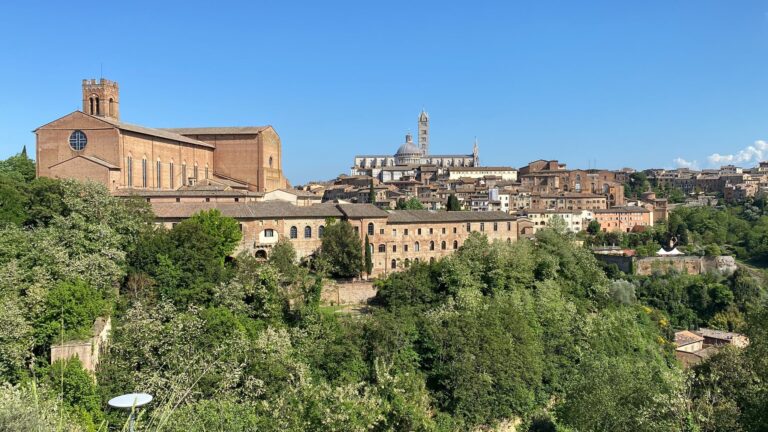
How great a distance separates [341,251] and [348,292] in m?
3.07

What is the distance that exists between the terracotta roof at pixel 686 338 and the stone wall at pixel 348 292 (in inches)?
839

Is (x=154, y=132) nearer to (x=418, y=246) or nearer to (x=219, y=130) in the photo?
(x=219, y=130)

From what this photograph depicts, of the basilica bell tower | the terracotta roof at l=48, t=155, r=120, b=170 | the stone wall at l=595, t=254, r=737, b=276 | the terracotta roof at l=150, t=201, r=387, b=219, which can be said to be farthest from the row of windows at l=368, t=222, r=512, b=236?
the basilica bell tower

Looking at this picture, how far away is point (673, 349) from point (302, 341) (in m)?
24.9

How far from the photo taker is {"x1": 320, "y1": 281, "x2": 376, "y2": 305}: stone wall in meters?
34.1

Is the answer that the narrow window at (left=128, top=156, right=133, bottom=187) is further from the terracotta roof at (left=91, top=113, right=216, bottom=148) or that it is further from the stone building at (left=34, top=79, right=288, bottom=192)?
the terracotta roof at (left=91, top=113, right=216, bottom=148)

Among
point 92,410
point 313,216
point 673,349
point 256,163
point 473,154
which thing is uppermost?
point 473,154

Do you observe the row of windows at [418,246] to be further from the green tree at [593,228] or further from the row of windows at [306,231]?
the green tree at [593,228]

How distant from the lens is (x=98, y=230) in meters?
27.5

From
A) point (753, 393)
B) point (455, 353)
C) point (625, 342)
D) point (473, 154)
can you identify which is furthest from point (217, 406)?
point (473, 154)

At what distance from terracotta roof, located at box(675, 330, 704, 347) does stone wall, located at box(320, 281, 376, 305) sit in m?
21.3

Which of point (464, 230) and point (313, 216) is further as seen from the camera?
point (464, 230)

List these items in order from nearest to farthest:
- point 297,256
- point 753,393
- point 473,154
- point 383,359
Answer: point 753,393, point 383,359, point 297,256, point 473,154

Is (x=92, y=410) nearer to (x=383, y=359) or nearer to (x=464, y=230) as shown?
(x=383, y=359)
